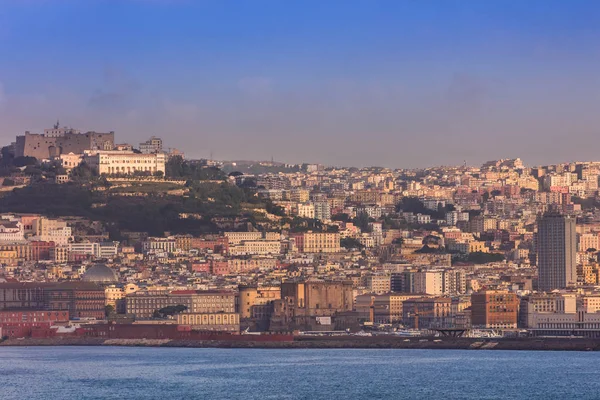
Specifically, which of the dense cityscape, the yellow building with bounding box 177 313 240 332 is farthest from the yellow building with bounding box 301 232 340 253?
the yellow building with bounding box 177 313 240 332

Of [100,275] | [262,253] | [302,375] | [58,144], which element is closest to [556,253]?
[262,253]

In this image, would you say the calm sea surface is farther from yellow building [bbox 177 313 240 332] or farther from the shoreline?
yellow building [bbox 177 313 240 332]

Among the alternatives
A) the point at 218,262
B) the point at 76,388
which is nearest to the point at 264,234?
the point at 218,262

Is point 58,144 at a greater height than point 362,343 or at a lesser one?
greater

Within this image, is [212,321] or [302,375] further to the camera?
[212,321]

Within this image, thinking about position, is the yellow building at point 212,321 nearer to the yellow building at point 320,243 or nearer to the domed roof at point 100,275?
the domed roof at point 100,275

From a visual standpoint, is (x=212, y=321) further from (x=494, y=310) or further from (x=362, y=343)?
(x=494, y=310)

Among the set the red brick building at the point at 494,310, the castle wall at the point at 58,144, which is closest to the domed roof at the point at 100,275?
the red brick building at the point at 494,310
